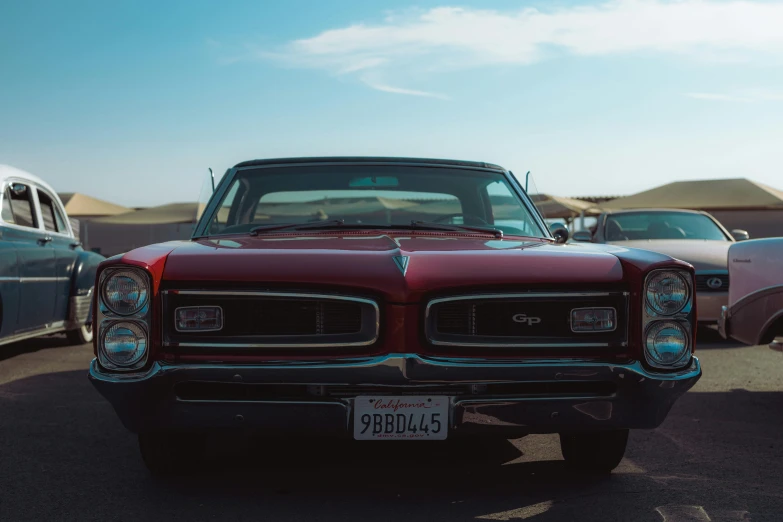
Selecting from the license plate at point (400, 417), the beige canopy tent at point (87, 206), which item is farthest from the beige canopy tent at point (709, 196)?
the license plate at point (400, 417)

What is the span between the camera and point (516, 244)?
3883 mm

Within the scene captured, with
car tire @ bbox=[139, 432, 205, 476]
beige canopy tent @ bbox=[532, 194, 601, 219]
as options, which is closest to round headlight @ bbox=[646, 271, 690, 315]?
car tire @ bbox=[139, 432, 205, 476]

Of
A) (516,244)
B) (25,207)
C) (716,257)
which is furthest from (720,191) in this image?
(516,244)

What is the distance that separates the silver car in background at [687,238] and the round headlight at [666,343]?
20.4 ft

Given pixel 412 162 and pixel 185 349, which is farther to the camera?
pixel 412 162

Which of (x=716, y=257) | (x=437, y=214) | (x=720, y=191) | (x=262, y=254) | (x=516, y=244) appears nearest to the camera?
(x=262, y=254)

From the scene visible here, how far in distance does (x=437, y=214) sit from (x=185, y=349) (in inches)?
75.2

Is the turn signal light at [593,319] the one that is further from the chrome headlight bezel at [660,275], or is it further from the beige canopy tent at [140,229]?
the beige canopy tent at [140,229]

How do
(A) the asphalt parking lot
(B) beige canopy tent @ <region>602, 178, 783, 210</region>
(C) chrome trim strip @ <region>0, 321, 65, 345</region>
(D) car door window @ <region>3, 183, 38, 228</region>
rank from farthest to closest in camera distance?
(B) beige canopy tent @ <region>602, 178, 783, 210</region>
(D) car door window @ <region>3, 183, 38, 228</region>
(C) chrome trim strip @ <region>0, 321, 65, 345</region>
(A) the asphalt parking lot

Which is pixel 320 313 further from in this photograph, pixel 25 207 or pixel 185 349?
pixel 25 207

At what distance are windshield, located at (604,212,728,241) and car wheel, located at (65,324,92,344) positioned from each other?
6.28m

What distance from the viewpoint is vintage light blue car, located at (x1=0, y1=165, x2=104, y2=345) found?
695cm

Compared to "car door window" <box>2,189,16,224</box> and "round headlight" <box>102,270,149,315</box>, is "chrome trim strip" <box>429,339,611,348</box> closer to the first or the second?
"round headlight" <box>102,270,149,315</box>

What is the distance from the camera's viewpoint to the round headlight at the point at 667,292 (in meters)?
3.29
